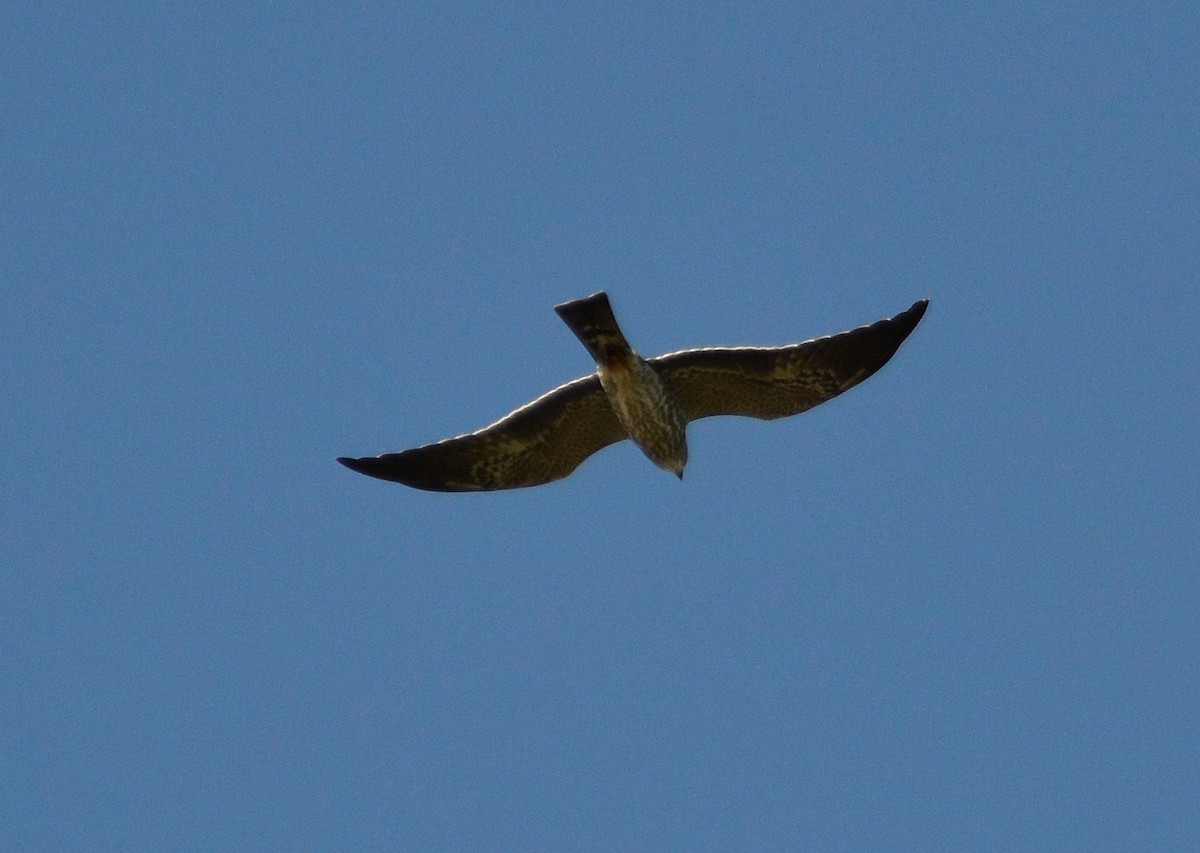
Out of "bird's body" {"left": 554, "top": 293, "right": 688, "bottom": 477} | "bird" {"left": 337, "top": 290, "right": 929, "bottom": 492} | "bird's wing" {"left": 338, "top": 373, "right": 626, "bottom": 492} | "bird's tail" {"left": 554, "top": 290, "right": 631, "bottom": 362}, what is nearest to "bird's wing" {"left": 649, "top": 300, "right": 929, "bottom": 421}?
"bird" {"left": 337, "top": 290, "right": 929, "bottom": 492}

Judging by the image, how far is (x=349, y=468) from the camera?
Result: 16.6 metres

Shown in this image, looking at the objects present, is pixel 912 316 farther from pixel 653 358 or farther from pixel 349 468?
pixel 349 468

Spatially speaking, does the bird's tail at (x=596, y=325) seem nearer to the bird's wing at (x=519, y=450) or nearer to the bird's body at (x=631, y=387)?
the bird's body at (x=631, y=387)

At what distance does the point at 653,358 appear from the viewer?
1583 cm

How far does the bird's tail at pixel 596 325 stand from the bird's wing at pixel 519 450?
0.77m

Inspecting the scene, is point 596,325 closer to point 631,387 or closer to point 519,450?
point 631,387

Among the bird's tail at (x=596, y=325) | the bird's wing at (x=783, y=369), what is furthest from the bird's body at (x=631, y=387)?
the bird's wing at (x=783, y=369)

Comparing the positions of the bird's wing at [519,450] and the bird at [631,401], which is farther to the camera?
the bird's wing at [519,450]

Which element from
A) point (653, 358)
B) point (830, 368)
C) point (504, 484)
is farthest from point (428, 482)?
point (830, 368)

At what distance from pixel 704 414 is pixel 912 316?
213 cm

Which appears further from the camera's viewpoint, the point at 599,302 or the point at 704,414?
the point at 704,414

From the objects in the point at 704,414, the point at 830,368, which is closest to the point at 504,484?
the point at 704,414

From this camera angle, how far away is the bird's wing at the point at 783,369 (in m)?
15.9

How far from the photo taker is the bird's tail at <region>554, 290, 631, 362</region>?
15078 mm
